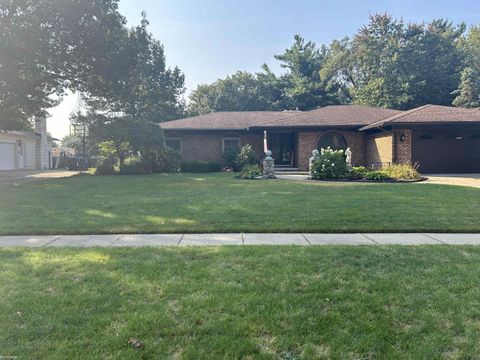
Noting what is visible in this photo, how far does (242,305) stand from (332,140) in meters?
21.4

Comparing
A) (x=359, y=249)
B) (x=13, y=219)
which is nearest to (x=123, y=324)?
(x=359, y=249)

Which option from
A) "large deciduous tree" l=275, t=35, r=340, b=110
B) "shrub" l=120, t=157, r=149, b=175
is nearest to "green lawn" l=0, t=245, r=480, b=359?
"shrub" l=120, t=157, r=149, b=175

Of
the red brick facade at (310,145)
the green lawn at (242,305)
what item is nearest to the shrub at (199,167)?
the red brick facade at (310,145)

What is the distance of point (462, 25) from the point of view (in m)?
40.3

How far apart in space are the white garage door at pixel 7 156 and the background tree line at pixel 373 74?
2172 cm

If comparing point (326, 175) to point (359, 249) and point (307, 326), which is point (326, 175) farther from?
point (307, 326)

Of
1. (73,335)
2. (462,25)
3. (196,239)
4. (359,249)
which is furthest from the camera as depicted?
(462,25)

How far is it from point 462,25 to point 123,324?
4822 centimetres

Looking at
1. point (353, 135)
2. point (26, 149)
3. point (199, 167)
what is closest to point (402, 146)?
point (353, 135)

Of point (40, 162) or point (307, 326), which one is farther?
point (40, 162)

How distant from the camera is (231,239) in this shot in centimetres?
604

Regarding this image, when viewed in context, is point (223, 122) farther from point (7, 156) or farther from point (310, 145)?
point (7, 156)

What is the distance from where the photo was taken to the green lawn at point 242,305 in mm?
2734

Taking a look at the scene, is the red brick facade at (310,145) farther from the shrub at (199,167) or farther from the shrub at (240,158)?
the shrub at (199,167)
